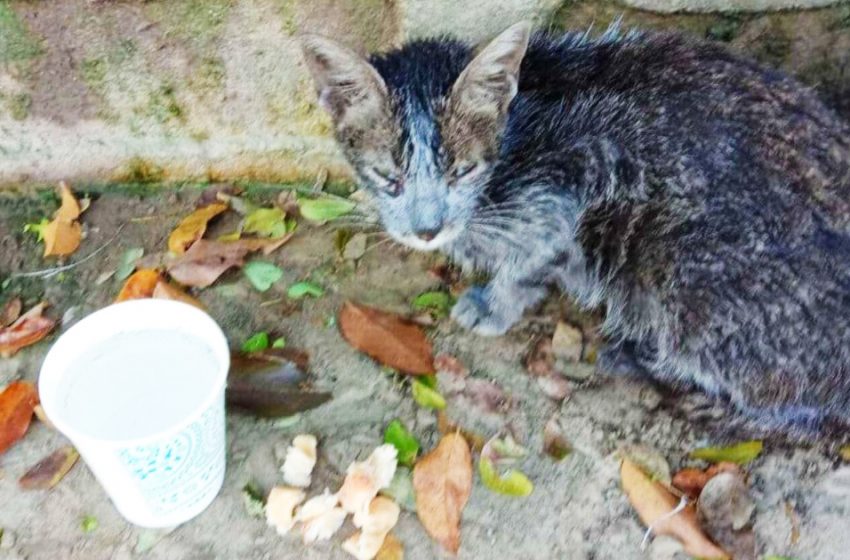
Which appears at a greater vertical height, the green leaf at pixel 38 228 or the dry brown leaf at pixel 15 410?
the green leaf at pixel 38 228

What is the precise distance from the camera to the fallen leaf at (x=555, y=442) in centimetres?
235

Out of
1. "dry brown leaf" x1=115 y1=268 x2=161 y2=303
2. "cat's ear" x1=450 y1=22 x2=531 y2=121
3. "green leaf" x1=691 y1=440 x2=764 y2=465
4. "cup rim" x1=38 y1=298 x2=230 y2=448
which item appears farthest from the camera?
"dry brown leaf" x1=115 y1=268 x2=161 y2=303

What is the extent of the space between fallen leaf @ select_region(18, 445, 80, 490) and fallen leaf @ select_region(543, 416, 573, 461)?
1.23 meters

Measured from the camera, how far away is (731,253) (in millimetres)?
2156

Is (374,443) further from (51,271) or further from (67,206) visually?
(67,206)

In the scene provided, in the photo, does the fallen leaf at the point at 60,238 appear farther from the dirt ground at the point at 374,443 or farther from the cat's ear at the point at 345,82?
the cat's ear at the point at 345,82

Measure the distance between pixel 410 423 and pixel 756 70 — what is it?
4.25ft

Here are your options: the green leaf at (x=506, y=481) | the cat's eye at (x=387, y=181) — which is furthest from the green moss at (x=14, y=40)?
the green leaf at (x=506, y=481)

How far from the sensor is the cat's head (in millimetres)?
2074

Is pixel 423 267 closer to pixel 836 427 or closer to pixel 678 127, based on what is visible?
pixel 678 127

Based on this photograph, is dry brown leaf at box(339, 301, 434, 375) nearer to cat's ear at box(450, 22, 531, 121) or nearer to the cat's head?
the cat's head

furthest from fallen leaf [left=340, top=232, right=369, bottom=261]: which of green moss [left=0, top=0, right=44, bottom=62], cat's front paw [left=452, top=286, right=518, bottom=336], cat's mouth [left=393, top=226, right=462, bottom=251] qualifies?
green moss [left=0, top=0, right=44, bottom=62]

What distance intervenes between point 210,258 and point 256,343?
0.35 meters

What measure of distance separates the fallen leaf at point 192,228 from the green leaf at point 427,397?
0.88 metres
